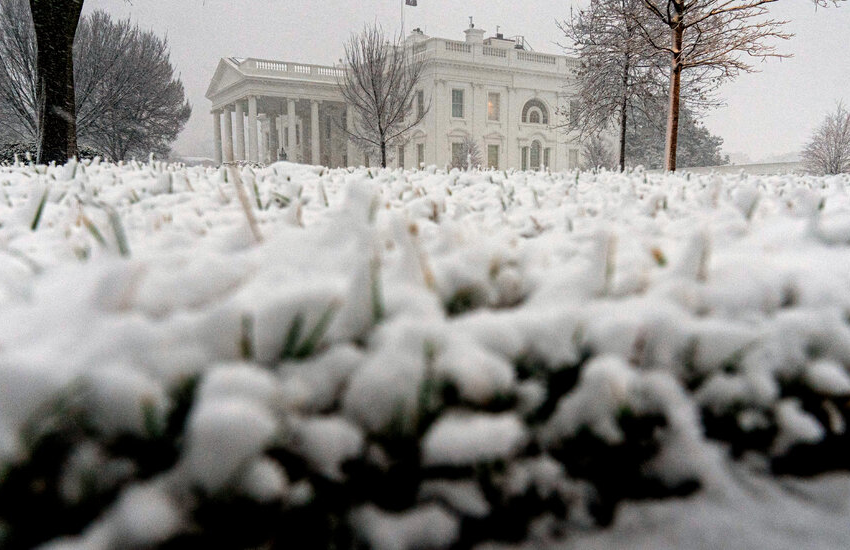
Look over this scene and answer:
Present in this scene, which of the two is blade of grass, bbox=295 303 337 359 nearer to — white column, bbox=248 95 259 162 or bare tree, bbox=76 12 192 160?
bare tree, bbox=76 12 192 160

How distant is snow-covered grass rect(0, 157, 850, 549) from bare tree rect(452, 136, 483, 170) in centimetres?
3445

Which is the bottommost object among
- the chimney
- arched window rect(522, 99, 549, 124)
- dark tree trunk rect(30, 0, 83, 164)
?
dark tree trunk rect(30, 0, 83, 164)

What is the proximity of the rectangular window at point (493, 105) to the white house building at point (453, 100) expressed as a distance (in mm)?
81

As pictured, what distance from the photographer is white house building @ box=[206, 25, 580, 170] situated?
39.5m

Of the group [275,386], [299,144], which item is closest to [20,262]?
[275,386]

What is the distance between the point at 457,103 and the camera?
40438 mm

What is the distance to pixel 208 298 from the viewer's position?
77 cm

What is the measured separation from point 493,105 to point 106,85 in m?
27.5

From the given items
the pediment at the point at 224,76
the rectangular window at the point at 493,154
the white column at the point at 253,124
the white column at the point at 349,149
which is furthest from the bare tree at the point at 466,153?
the pediment at the point at 224,76

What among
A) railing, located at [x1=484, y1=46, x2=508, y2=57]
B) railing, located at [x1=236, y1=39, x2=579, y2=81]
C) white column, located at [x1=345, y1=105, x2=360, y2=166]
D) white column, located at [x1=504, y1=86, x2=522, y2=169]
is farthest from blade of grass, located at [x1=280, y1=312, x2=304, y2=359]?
white column, located at [x1=345, y1=105, x2=360, y2=166]

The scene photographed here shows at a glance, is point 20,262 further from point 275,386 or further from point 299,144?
point 299,144

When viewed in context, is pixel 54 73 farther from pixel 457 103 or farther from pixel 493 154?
pixel 493 154

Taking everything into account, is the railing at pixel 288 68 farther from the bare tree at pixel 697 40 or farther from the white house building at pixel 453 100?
the bare tree at pixel 697 40

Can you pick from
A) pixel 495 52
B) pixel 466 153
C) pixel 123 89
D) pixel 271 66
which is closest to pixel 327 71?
pixel 271 66
